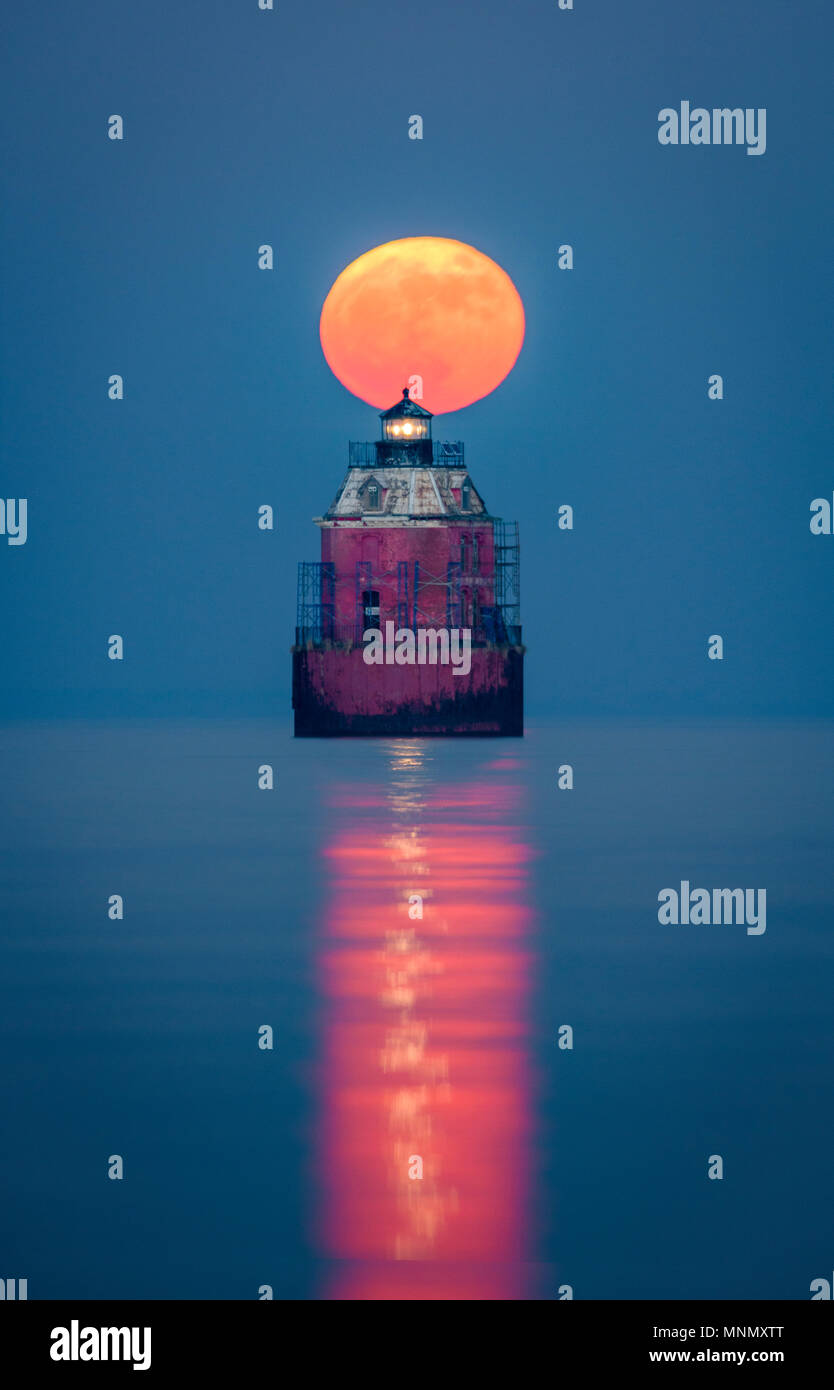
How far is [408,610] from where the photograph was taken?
60.8 m

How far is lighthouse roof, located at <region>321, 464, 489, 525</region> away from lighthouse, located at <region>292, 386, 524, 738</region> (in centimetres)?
3

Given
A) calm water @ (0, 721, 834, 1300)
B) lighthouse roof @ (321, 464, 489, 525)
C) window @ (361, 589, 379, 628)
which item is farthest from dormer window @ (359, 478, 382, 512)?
calm water @ (0, 721, 834, 1300)

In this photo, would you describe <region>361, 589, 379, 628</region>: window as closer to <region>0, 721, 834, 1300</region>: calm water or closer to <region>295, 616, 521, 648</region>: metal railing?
<region>295, 616, 521, 648</region>: metal railing

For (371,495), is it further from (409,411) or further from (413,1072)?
(413,1072)

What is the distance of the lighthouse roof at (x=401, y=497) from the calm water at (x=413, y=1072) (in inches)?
1396

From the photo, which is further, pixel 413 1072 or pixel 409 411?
pixel 409 411

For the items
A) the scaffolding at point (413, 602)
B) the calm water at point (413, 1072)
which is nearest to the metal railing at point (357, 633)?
the scaffolding at point (413, 602)

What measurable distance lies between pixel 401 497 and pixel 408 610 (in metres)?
3.64

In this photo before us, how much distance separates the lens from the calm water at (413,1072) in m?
8.20

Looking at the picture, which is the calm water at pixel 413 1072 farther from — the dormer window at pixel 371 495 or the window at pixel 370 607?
the dormer window at pixel 371 495

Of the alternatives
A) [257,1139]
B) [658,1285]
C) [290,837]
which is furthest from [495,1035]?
[290,837]

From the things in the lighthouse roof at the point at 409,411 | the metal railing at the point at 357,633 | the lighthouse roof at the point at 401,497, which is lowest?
the metal railing at the point at 357,633

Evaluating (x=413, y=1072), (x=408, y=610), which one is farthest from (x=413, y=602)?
(x=413, y=1072)
